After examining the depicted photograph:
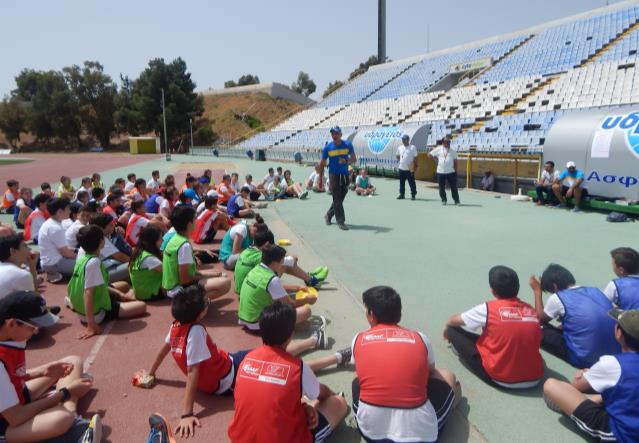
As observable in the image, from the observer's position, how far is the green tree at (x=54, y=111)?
62.2 meters

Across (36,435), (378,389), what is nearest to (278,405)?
(378,389)

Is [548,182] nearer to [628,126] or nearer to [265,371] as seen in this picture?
[628,126]

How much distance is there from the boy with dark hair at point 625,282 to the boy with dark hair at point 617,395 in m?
1.23

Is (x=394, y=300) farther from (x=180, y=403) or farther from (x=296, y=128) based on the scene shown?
(x=296, y=128)

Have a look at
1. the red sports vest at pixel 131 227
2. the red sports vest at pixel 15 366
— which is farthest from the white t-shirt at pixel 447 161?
the red sports vest at pixel 15 366

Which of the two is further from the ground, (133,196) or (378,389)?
(133,196)

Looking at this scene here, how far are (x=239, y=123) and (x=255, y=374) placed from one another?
63.3 m

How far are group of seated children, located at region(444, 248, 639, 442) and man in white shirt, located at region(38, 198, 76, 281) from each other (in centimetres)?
526

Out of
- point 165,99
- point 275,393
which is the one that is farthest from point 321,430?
point 165,99

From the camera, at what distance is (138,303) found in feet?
16.3

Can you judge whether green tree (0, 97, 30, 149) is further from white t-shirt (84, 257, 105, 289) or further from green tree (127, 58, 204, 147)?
white t-shirt (84, 257, 105, 289)

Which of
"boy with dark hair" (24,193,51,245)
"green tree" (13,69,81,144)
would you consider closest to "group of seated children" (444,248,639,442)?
"boy with dark hair" (24,193,51,245)

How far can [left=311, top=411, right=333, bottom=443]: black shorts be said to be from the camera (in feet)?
8.79

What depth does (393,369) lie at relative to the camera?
2.62 metres
